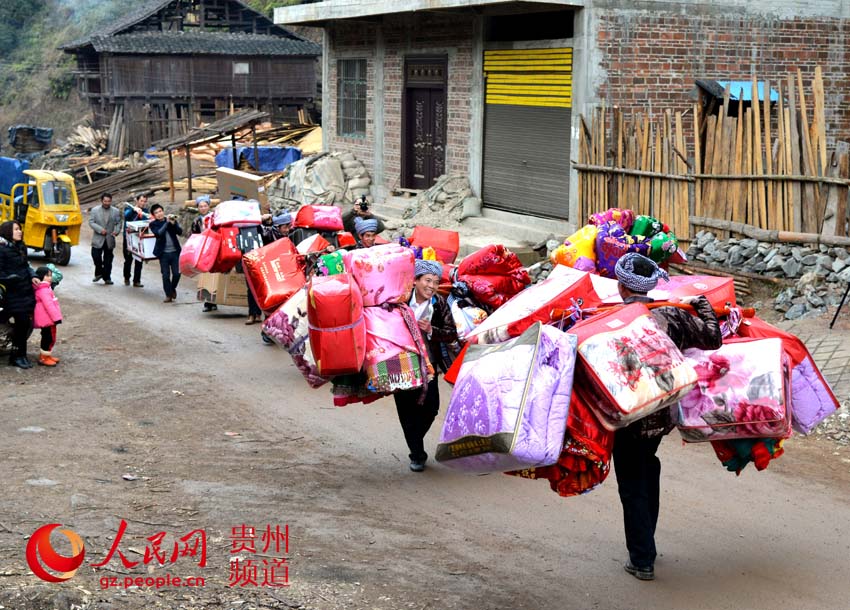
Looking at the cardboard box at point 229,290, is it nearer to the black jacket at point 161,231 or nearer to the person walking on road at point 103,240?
the black jacket at point 161,231

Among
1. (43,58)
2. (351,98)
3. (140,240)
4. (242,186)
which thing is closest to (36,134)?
(43,58)

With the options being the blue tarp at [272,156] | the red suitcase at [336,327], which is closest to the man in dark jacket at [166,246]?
the red suitcase at [336,327]

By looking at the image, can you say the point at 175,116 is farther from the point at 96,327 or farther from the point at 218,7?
the point at 96,327

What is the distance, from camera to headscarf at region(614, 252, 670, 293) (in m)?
5.55

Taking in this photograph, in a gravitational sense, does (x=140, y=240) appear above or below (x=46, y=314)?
above

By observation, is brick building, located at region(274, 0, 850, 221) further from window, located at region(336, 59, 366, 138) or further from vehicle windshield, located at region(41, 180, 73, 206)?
vehicle windshield, located at region(41, 180, 73, 206)

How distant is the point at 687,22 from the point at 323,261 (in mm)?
10165

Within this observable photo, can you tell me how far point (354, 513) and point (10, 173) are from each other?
18.1 meters

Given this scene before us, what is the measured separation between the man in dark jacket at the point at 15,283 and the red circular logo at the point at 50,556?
5379 millimetres

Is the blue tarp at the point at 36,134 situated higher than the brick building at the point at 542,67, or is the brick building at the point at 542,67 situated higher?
the brick building at the point at 542,67

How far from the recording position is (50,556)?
18.2ft

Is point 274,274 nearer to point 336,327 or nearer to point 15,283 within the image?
point 336,327

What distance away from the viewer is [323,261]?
743 centimetres

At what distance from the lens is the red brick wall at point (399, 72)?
18.3m
